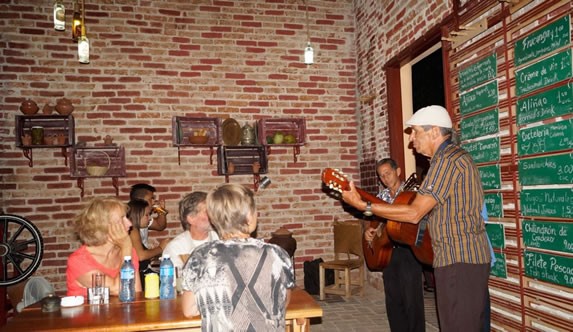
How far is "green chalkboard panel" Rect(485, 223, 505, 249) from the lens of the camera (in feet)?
10.2

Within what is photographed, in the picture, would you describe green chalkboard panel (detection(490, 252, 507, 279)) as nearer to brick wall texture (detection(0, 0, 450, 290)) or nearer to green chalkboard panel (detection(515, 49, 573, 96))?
green chalkboard panel (detection(515, 49, 573, 96))

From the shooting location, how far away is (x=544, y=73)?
2660 millimetres

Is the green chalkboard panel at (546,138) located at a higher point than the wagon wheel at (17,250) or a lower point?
higher

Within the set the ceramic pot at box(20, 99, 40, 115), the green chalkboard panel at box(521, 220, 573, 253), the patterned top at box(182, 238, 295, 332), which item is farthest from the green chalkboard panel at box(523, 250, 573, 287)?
the ceramic pot at box(20, 99, 40, 115)

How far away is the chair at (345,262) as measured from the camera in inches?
202

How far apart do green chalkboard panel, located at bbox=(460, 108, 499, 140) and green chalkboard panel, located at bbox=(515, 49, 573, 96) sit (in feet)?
0.92

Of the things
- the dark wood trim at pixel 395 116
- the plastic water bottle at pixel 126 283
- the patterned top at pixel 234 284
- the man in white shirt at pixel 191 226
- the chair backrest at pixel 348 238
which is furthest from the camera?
the chair backrest at pixel 348 238

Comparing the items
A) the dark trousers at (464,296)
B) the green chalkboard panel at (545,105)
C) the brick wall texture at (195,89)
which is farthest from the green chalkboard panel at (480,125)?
the brick wall texture at (195,89)

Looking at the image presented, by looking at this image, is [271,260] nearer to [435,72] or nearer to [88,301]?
[88,301]

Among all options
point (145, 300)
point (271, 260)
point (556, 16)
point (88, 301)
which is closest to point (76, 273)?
point (88, 301)

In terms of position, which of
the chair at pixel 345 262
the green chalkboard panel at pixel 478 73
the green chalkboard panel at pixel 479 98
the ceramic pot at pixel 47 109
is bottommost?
the chair at pixel 345 262

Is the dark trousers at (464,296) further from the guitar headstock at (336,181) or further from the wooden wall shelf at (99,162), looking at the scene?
the wooden wall shelf at (99,162)

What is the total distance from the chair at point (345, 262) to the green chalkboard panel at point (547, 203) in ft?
8.33

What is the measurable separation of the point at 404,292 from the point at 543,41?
6.50 feet
